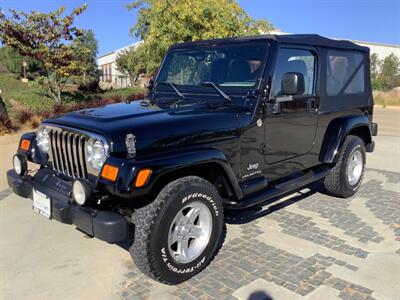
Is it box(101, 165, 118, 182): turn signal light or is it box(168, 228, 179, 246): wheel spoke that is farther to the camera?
box(168, 228, 179, 246): wheel spoke

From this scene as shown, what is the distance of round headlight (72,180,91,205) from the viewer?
2.81m

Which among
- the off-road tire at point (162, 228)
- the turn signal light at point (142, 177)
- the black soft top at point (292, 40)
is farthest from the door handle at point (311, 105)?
the turn signal light at point (142, 177)

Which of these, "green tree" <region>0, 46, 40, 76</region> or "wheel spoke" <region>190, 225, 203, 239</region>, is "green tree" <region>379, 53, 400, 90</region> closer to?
"green tree" <region>0, 46, 40, 76</region>

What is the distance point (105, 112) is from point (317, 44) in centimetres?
255

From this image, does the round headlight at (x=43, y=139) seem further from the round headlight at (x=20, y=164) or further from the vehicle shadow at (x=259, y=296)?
the vehicle shadow at (x=259, y=296)

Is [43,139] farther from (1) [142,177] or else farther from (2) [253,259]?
(2) [253,259]

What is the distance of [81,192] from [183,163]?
78cm

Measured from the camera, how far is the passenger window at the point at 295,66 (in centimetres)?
387

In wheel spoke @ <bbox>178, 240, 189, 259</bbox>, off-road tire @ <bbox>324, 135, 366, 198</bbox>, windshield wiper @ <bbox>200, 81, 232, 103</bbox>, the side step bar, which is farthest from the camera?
off-road tire @ <bbox>324, 135, 366, 198</bbox>

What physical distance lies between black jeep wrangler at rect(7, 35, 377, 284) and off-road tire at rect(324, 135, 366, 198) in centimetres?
2

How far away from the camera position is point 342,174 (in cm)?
504

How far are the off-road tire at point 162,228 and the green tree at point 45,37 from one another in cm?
1167

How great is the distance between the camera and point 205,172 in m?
3.44

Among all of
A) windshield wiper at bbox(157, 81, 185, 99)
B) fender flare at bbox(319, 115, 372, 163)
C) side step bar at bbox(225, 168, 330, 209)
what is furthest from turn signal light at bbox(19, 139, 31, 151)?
fender flare at bbox(319, 115, 372, 163)
